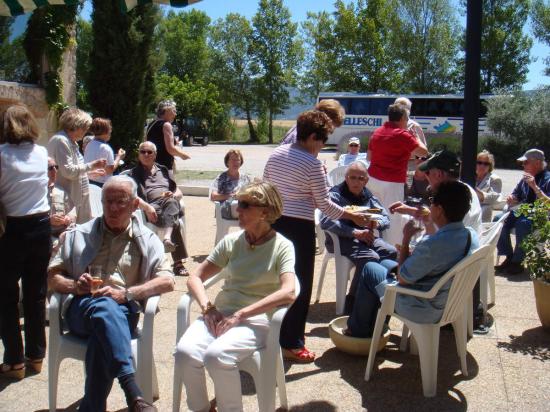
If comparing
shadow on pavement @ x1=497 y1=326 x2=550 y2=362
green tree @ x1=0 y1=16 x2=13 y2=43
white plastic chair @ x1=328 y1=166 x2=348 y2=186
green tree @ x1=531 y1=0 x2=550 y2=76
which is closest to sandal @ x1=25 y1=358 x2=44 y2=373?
shadow on pavement @ x1=497 y1=326 x2=550 y2=362

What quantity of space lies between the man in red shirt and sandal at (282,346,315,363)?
6.00ft

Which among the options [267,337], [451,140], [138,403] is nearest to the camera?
[138,403]

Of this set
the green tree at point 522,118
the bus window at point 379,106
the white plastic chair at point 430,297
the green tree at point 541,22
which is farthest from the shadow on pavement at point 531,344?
the green tree at point 541,22

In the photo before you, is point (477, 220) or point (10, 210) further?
point (477, 220)

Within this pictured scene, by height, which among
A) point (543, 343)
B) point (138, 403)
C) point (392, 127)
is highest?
point (392, 127)

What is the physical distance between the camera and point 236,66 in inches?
1897

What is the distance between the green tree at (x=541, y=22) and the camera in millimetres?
33531

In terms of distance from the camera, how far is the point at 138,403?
2.65 m

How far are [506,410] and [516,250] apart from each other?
3294 millimetres

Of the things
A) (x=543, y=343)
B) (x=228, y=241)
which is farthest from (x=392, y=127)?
(x=228, y=241)

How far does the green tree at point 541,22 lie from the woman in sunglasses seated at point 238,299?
3578 centimetres

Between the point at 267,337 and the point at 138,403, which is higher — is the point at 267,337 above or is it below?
above

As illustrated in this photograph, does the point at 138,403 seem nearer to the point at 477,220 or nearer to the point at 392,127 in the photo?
the point at 477,220

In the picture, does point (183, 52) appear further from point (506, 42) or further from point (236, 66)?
point (506, 42)
